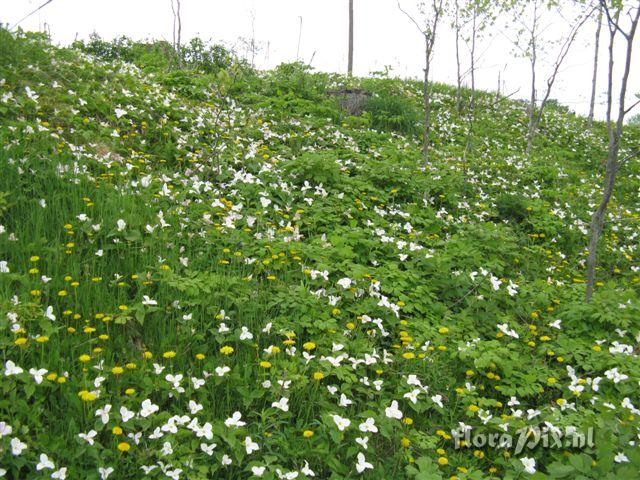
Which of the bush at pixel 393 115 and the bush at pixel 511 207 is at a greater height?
the bush at pixel 393 115

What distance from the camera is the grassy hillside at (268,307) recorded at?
8.06 feet

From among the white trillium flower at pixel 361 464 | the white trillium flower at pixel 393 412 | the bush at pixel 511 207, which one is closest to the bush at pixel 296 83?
the bush at pixel 511 207

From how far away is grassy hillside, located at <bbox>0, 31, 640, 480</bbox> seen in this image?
8.06 ft

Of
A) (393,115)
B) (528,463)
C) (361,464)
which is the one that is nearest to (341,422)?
(361,464)

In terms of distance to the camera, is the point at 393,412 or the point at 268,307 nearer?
the point at 393,412

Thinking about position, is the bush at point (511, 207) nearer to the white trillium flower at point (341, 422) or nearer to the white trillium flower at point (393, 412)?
the white trillium flower at point (393, 412)

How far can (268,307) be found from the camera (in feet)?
11.2

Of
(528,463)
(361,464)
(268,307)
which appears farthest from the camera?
(268,307)

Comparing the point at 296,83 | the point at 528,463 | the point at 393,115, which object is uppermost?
the point at 296,83

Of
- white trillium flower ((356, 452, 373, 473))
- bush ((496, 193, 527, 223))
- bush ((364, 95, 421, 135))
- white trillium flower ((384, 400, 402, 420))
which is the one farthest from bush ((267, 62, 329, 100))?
white trillium flower ((356, 452, 373, 473))

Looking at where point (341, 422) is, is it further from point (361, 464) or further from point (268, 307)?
point (268, 307)

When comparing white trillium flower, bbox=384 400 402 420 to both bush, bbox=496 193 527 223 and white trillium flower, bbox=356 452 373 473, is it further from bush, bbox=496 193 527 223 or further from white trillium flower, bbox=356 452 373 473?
bush, bbox=496 193 527 223

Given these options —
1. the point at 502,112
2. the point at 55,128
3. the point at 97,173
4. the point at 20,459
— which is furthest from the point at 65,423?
the point at 502,112

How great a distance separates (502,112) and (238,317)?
1154cm
